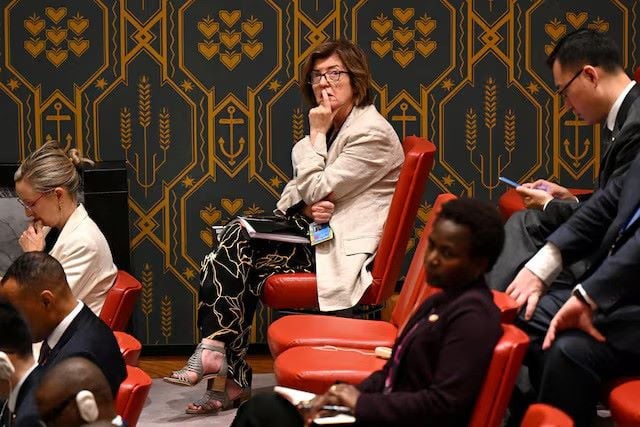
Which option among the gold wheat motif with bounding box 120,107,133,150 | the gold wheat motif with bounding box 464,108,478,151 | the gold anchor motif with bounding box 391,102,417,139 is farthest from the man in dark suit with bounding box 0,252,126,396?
the gold wheat motif with bounding box 464,108,478,151

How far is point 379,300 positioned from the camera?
491 centimetres

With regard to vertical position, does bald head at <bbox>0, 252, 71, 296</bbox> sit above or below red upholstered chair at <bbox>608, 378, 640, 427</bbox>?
above

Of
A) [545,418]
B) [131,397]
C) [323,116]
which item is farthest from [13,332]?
[323,116]

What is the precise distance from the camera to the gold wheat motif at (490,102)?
5934mm

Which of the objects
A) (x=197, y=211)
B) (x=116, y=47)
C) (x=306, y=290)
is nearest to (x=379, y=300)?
(x=306, y=290)

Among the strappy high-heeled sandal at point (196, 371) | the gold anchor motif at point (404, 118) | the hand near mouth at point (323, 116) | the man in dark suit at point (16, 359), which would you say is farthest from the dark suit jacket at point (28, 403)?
the gold anchor motif at point (404, 118)

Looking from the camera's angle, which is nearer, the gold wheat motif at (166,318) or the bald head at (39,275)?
the bald head at (39,275)

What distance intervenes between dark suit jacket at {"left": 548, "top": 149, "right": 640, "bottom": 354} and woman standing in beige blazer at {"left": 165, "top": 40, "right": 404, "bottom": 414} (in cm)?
134

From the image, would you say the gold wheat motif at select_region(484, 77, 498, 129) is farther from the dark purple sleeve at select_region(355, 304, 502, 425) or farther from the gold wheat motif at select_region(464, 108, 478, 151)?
the dark purple sleeve at select_region(355, 304, 502, 425)

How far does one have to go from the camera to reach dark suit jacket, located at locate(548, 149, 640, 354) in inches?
134

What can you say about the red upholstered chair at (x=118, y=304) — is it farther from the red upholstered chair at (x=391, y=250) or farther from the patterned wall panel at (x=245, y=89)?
the patterned wall panel at (x=245, y=89)

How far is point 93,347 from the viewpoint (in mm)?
3447

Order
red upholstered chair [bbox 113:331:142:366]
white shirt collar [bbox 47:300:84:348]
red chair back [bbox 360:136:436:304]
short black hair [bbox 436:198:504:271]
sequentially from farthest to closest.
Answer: red chair back [bbox 360:136:436:304]
red upholstered chair [bbox 113:331:142:366]
white shirt collar [bbox 47:300:84:348]
short black hair [bbox 436:198:504:271]

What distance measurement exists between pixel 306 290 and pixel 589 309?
1710 mm
